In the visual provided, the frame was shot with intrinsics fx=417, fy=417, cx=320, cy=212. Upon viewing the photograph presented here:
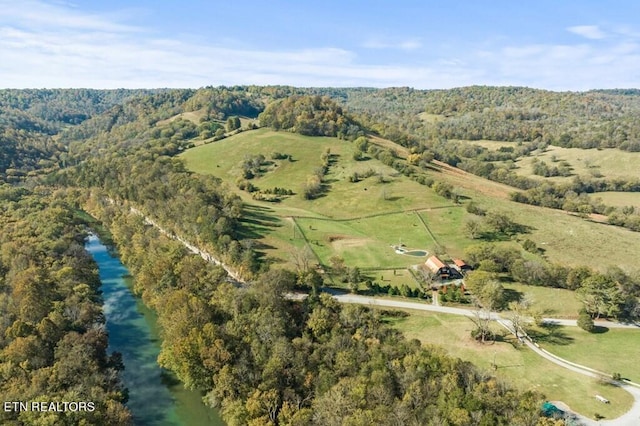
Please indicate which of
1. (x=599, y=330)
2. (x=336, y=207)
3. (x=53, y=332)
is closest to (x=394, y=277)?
(x=599, y=330)

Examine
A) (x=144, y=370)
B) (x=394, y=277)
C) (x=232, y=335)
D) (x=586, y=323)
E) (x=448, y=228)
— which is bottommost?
(x=144, y=370)

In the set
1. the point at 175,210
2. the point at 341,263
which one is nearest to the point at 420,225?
the point at 341,263

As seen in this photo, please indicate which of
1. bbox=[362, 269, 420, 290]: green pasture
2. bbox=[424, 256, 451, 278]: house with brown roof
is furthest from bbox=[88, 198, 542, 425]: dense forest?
bbox=[424, 256, 451, 278]: house with brown roof

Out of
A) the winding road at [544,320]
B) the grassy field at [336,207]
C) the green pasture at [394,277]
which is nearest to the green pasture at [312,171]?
the grassy field at [336,207]

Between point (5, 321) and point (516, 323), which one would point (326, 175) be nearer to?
point (516, 323)

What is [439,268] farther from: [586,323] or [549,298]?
[586,323]

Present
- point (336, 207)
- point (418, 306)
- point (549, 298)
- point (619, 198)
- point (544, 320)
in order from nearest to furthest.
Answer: point (544, 320)
point (418, 306)
point (549, 298)
point (336, 207)
point (619, 198)

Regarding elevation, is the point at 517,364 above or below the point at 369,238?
below
